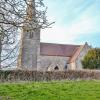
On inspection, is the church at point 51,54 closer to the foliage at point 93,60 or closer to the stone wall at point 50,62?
the stone wall at point 50,62

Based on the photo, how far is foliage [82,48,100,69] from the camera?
62.7 metres

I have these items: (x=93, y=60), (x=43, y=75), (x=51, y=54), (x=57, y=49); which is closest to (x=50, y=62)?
(x=51, y=54)

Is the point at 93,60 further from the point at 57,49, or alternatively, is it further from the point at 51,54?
the point at 57,49

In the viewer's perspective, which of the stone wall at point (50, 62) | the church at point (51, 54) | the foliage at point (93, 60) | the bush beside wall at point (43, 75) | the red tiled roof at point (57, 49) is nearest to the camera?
the bush beside wall at point (43, 75)

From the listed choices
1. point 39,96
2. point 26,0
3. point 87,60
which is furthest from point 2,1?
point 87,60

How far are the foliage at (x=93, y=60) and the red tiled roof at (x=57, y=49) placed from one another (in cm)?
1470

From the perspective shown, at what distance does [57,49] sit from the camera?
81.5 metres

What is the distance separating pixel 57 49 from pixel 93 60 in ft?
62.9

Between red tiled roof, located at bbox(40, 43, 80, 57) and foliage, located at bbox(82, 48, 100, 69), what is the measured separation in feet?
48.2

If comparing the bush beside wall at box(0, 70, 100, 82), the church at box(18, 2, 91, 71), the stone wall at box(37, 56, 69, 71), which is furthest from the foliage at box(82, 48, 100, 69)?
the bush beside wall at box(0, 70, 100, 82)

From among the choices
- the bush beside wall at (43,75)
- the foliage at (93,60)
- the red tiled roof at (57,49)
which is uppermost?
the red tiled roof at (57,49)

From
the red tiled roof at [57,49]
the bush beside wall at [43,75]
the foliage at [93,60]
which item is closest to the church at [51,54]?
the red tiled roof at [57,49]

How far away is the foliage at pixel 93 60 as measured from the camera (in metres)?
62.7

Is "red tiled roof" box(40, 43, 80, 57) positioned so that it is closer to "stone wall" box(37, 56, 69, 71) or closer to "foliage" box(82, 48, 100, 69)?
"stone wall" box(37, 56, 69, 71)
